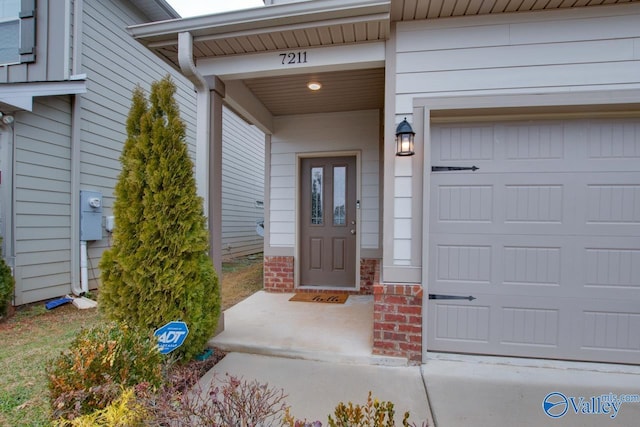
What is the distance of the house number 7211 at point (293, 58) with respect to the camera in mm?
2803

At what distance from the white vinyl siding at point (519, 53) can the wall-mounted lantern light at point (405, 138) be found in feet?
0.67

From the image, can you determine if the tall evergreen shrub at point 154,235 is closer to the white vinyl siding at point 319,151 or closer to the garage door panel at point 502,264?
the garage door panel at point 502,264

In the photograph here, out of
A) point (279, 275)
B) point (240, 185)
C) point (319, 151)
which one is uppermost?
point (319, 151)

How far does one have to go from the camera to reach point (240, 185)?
9141 mm

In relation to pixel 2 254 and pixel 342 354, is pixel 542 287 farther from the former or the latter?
pixel 2 254

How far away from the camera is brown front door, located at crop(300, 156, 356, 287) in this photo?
480 cm

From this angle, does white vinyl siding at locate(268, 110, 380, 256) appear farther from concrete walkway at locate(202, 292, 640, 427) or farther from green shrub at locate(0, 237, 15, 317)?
green shrub at locate(0, 237, 15, 317)

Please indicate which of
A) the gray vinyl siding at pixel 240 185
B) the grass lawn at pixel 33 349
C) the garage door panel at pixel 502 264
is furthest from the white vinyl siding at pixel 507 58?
the gray vinyl siding at pixel 240 185

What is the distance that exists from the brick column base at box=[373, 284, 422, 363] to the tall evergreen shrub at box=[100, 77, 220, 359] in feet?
4.64

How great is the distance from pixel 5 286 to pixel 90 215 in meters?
1.40

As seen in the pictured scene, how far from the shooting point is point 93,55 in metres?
4.77

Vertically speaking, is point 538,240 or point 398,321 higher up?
point 538,240

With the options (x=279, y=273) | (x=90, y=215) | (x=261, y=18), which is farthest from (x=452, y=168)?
(x=90, y=215)

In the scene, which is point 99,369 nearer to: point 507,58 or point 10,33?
point 507,58
